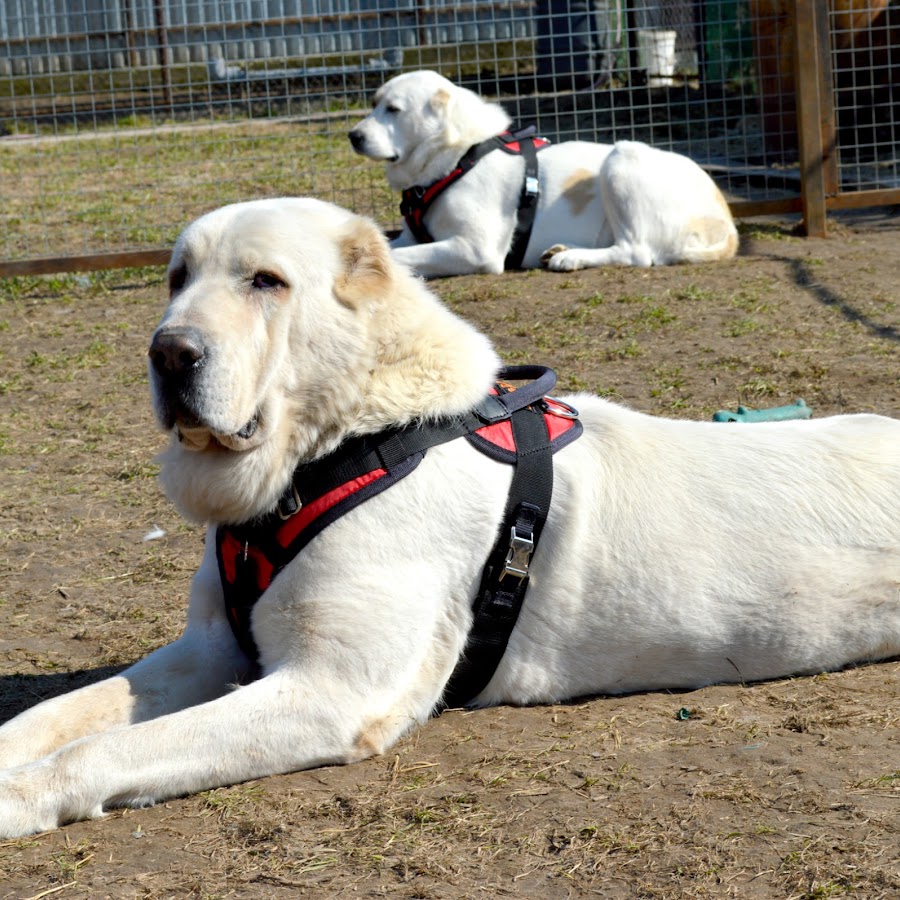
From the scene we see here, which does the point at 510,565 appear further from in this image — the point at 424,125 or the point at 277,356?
the point at 424,125

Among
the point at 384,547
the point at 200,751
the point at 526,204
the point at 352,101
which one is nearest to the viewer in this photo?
the point at 200,751

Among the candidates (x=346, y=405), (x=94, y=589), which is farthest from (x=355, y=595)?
(x=94, y=589)

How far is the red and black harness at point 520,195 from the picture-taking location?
847cm

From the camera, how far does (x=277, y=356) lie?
2.98 m

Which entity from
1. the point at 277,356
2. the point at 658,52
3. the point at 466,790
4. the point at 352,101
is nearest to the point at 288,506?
the point at 277,356

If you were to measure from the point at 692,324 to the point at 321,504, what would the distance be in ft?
14.3

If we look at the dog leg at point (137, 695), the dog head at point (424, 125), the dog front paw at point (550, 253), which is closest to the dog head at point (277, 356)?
the dog leg at point (137, 695)

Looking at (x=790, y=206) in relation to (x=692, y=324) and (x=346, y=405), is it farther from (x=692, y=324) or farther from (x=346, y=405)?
(x=346, y=405)

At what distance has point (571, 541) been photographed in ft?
10.3

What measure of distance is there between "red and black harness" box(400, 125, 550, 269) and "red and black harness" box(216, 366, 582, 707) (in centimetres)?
540

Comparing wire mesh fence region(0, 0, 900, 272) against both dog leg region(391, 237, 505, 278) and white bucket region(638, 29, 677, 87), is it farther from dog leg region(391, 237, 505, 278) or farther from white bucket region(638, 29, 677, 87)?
dog leg region(391, 237, 505, 278)

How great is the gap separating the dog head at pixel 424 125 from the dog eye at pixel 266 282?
5.84m

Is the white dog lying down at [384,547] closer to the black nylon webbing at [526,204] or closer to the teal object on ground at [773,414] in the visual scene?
the teal object on ground at [773,414]

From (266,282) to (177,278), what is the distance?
25 cm
